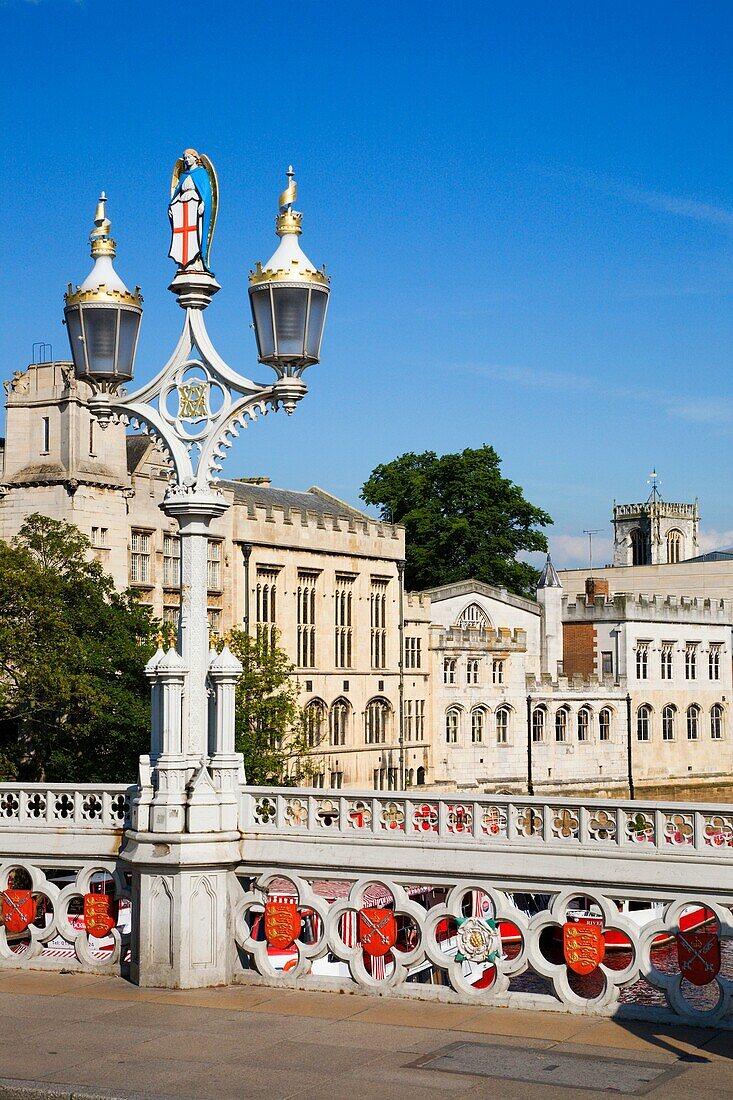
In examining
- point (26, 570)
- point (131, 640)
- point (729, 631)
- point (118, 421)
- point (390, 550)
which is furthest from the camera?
point (729, 631)

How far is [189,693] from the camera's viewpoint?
1731cm

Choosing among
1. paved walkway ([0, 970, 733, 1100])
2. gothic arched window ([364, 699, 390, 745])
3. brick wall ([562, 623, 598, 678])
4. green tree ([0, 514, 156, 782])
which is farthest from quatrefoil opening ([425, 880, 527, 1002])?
brick wall ([562, 623, 598, 678])

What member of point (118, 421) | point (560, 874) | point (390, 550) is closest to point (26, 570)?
point (118, 421)

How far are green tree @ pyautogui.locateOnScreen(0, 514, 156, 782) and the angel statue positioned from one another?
1985 cm

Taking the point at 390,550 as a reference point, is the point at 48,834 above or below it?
below

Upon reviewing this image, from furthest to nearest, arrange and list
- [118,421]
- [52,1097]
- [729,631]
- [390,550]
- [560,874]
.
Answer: [729,631], [390,550], [118,421], [560,874], [52,1097]

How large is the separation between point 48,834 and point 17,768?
2254 centimetres

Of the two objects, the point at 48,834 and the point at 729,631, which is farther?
the point at 729,631

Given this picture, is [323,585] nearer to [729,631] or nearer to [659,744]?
[659,744]

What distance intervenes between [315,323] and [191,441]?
79.8 inches

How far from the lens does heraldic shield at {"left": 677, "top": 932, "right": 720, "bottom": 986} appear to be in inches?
594

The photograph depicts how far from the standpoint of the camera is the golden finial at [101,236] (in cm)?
1866

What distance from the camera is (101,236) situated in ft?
61.9

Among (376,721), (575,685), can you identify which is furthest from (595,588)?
(376,721)
